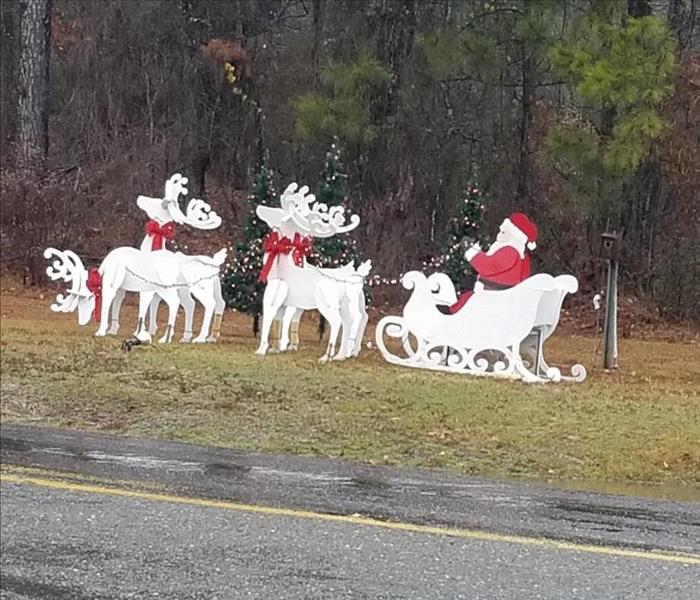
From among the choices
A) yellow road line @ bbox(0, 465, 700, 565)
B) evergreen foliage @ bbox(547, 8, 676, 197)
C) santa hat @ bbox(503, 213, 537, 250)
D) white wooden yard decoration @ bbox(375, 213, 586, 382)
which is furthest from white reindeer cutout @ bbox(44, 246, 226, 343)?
yellow road line @ bbox(0, 465, 700, 565)

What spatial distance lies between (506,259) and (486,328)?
3.23ft

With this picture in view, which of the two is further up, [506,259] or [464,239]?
[464,239]

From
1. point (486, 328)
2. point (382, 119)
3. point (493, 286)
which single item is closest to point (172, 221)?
point (493, 286)

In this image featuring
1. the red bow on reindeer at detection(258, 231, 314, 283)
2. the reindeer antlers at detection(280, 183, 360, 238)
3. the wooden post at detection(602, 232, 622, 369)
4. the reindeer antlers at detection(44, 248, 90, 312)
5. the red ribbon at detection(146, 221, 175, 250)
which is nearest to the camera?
the reindeer antlers at detection(280, 183, 360, 238)

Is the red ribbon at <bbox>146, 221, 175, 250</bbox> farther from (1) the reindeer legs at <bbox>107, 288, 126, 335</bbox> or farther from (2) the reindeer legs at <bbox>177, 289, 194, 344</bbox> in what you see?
(1) the reindeer legs at <bbox>107, 288, 126, 335</bbox>

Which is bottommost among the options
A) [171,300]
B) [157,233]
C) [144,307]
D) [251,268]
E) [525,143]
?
[144,307]

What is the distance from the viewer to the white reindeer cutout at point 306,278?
49.5 ft

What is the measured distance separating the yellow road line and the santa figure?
6.94 meters

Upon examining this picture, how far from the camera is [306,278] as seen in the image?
15.3m

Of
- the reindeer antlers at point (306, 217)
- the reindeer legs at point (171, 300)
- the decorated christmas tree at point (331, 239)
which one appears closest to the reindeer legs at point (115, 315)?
the reindeer legs at point (171, 300)

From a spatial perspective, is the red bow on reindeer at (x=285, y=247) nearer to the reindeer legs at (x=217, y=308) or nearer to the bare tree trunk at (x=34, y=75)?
the reindeer legs at (x=217, y=308)

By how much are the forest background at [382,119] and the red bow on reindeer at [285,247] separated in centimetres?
668

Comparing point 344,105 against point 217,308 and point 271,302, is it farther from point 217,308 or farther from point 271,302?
point 271,302

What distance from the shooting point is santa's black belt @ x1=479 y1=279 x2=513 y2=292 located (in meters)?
14.6
